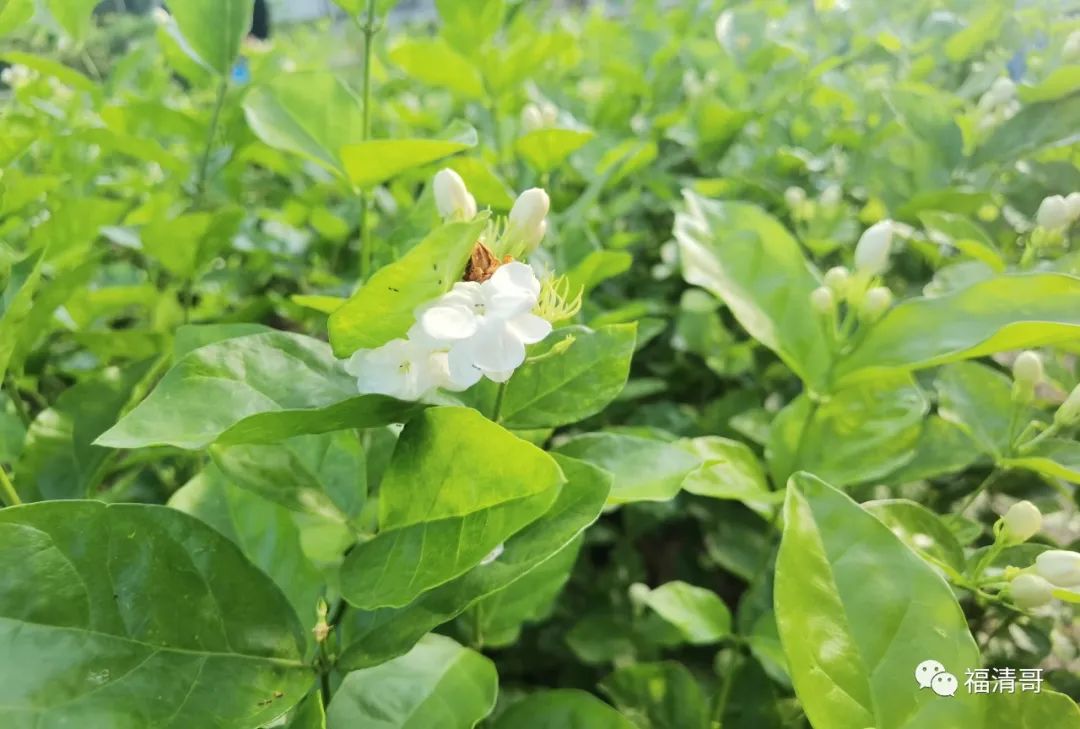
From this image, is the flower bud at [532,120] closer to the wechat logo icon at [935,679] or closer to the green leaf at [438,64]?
the green leaf at [438,64]

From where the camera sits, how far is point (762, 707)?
0.70 meters

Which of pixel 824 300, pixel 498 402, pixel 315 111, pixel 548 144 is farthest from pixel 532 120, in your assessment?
pixel 498 402

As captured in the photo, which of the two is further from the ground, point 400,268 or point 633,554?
point 400,268

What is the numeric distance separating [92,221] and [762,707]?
2.64 ft

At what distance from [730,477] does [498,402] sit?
9.4 inches

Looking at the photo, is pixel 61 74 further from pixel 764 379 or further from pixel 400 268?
pixel 764 379

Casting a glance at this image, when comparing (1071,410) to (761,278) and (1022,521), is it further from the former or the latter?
(761,278)

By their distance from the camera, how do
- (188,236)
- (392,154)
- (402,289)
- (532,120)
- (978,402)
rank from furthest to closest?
1. (532,120)
2. (188,236)
3. (978,402)
4. (392,154)
5. (402,289)

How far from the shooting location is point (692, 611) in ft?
2.15

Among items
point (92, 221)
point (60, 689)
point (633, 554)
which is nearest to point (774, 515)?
point (633, 554)

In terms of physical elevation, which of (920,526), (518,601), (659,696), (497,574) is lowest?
(659,696)

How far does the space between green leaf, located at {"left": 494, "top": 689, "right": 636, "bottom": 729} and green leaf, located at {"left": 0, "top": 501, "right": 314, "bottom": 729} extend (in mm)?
178

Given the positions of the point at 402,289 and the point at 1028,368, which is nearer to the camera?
the point at 402,289

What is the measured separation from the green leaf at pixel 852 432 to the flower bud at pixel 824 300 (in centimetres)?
6
